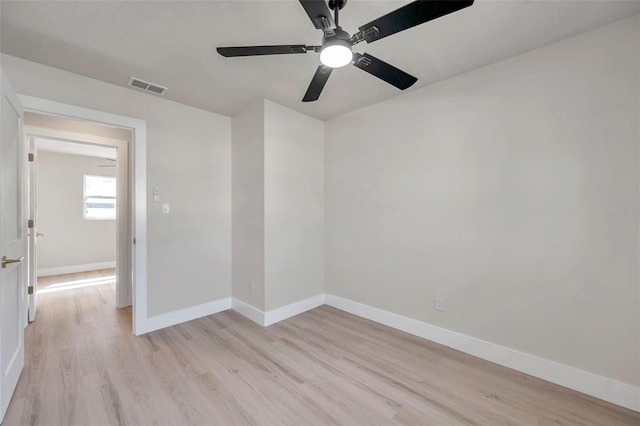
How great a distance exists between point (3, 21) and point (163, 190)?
1598mm

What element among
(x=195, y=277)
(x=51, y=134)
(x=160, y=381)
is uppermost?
(x=51, y=134)

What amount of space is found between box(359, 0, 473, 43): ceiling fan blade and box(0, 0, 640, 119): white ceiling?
0.37 m

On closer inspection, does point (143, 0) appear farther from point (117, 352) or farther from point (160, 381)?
point (117, 352)

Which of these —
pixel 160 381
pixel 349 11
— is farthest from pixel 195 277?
pixel 349 11

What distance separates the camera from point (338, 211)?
3547 millimetres

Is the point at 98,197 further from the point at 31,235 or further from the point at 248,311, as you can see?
the point at 248,311

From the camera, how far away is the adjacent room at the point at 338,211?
5.73 feet

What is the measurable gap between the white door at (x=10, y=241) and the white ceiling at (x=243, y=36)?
503 millimetres

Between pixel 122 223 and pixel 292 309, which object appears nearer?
pixel 292 309

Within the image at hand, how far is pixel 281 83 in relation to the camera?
8.59 ft

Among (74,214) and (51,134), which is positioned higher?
(51,134)

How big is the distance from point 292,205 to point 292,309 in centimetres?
125

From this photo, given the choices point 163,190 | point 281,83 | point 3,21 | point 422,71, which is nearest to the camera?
point 3,21

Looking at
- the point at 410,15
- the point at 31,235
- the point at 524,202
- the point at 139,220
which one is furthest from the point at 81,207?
the point at 524,202
